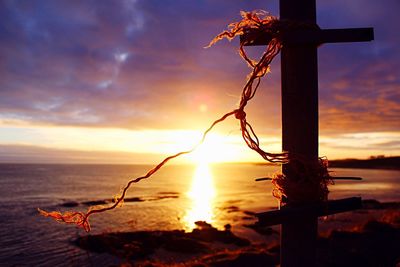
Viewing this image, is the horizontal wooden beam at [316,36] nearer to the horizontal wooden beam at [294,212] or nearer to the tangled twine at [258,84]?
the tangled twine at [258,84]

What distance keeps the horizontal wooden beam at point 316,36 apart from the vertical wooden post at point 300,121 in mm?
51

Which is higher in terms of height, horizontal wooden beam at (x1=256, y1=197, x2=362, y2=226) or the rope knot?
the rope knot

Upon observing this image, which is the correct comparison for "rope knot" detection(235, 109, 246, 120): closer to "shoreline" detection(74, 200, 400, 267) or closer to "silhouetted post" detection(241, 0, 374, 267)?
"silhouetted post" detection(241, 0, 374, 267)

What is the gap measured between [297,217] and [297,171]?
0.87 ft

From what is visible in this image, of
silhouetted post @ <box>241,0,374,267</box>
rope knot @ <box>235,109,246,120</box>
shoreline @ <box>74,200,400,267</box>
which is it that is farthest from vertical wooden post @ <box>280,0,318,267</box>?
shoreline @ <box>74,200,400,267</box>

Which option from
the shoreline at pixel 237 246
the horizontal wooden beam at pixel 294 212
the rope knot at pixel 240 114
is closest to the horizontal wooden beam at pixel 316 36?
the rope knot at pixel 240 114

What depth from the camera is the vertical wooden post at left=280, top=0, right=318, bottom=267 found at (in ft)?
6.87

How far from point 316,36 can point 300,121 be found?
1.63 feet

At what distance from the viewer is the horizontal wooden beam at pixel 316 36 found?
81.8 inches

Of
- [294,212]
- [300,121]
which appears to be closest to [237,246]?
[294,212]

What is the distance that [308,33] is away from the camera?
2.08m

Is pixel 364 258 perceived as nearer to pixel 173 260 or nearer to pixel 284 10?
pixel 173 260

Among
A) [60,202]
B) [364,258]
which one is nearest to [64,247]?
[364,258]

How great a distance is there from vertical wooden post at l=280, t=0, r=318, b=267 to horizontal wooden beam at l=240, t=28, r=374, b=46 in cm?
5
